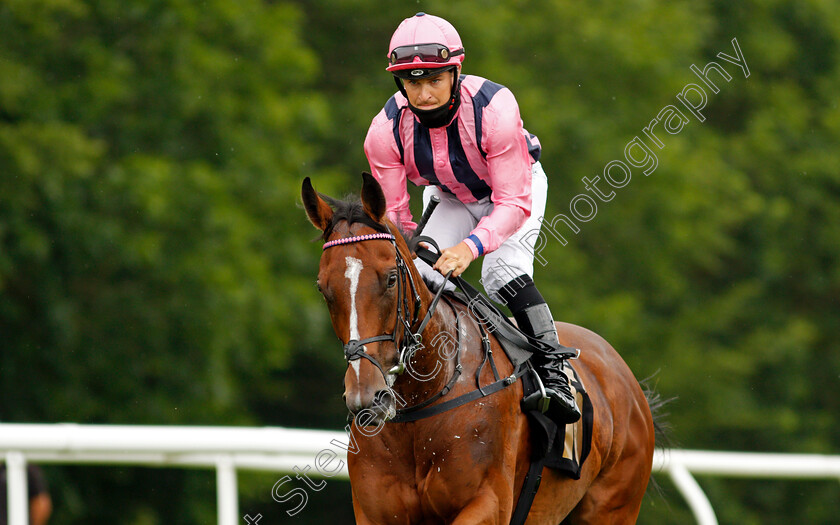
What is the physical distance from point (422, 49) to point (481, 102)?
38cm

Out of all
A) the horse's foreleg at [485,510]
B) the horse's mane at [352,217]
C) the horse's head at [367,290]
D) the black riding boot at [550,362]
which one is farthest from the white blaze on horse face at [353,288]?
the black riding boot at [550,362]

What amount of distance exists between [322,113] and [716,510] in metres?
9.23

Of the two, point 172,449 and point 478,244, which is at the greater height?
point 478,244

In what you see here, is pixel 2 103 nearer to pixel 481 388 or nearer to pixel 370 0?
pixel 370 0

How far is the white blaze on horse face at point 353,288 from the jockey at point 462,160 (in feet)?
1.67

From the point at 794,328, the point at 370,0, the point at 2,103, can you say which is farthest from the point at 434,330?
the point at 794,328

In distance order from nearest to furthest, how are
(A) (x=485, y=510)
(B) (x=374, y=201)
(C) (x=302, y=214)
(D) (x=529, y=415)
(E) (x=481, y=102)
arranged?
(B) (x=374, y=201) < (A) (x=485, y=510) < (E) (x=481, y=102) < (D) (x=529, y=415) < (C) (x=302, y=214)

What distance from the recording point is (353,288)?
13.1 ft

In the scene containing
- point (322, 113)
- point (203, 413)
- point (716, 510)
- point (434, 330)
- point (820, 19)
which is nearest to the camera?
point (434, 330)

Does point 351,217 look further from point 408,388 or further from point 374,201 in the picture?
point 408,388

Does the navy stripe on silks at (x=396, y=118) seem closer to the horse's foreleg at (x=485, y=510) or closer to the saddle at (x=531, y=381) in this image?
the saddle at (x=531, y=381)

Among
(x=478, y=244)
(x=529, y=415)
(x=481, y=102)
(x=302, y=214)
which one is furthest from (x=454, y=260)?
(x=302, y=214)

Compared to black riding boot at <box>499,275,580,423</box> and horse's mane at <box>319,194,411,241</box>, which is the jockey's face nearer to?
horse's mane at <box>319,194,411,241</box>

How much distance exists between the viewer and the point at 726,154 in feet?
69.4
